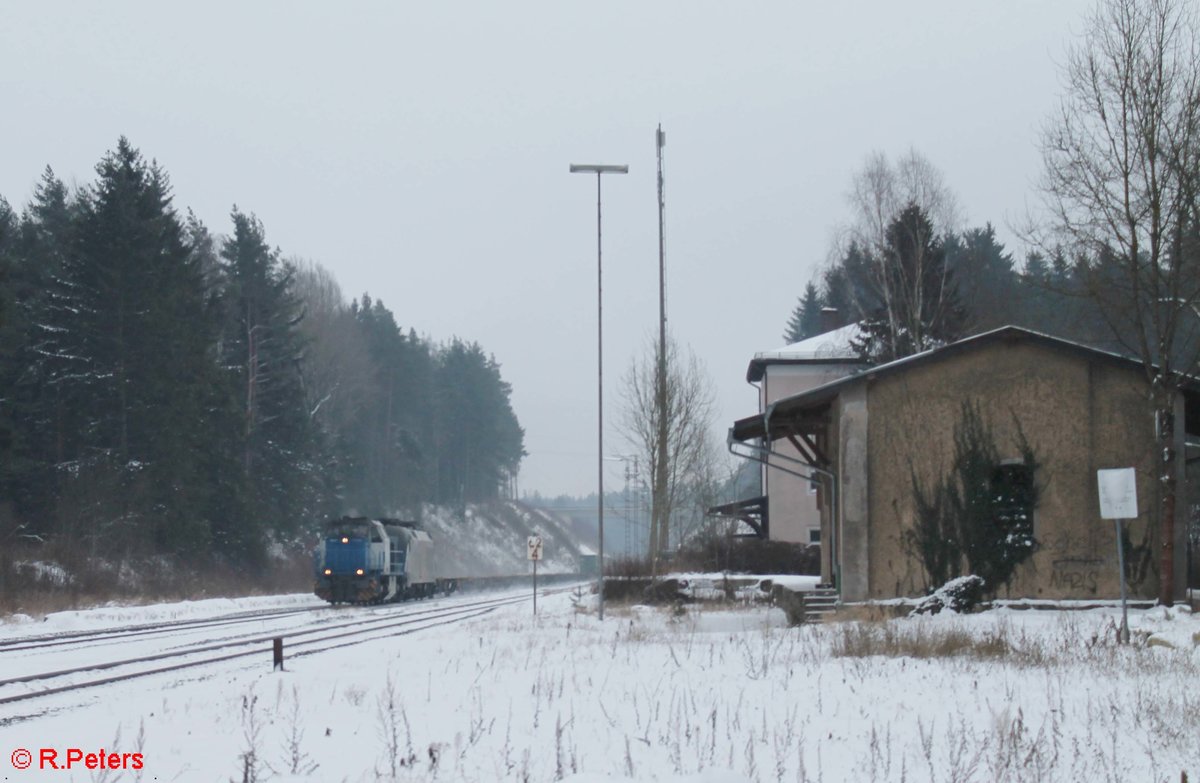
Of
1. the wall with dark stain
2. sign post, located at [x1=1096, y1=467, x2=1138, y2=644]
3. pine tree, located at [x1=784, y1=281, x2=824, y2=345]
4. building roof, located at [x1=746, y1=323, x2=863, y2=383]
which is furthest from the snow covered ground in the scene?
pine tree, located at [x1=784, y1=281, x2=824, y2=345]

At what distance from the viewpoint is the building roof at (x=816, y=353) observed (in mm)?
50344

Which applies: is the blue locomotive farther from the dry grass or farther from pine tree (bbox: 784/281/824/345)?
pine tree (bbox: 784/281/824/345)

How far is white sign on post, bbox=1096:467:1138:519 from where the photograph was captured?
17188 millimetres

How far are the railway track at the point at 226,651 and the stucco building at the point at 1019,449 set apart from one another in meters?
10.4

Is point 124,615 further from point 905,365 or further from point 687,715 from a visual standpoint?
point 687,715

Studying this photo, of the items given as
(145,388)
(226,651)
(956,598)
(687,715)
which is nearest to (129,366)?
(145,388)

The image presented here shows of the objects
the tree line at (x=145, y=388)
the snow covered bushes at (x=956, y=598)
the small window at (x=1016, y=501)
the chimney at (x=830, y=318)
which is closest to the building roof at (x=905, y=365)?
the small window at (x=1016, y=501)

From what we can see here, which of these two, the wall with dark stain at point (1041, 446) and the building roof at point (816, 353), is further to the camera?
the building roof at point (816, 353)

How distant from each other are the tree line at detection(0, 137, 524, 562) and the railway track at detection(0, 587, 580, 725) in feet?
47.2

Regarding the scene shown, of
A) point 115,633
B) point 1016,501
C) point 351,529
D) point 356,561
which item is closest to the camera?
point 1016,501

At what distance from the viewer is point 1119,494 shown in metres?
17.2

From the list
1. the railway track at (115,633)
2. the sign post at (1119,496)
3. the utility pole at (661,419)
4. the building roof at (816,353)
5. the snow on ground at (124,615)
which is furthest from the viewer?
the building roof at (816,353)

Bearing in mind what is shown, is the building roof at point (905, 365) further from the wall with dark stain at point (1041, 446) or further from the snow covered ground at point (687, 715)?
the snow covered ground at point (687, 715)

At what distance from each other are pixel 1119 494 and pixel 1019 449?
5.74 meters
